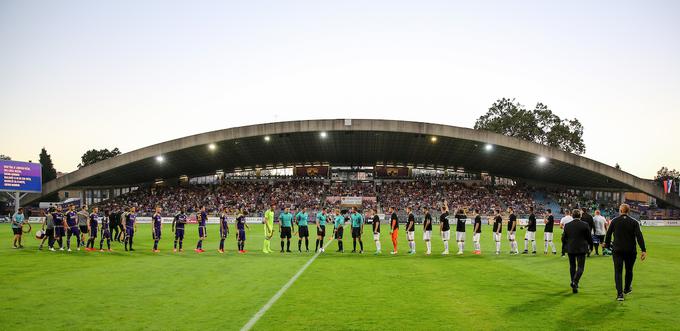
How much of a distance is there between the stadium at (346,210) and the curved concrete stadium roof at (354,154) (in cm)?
19

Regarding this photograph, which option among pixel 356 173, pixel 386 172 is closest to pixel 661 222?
pixel 386 172

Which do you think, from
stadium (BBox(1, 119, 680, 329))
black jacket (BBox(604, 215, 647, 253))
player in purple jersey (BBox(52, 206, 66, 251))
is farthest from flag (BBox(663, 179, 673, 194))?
player in purple jersey (BBox(52, 206, 66, 251))

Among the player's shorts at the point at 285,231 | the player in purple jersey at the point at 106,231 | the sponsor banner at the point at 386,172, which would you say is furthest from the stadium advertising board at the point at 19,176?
the sponsor banner at the point at 386,172

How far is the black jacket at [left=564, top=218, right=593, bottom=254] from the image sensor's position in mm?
11750

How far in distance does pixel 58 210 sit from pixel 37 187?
3627 centimetres

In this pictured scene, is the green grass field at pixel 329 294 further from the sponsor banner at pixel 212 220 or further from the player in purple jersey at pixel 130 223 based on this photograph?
the sponsor banner at pixel 212 220

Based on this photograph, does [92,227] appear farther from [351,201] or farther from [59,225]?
[351,201]

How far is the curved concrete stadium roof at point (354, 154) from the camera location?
5247 cm

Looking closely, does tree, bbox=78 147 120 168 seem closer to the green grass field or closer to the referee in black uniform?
the green grass field

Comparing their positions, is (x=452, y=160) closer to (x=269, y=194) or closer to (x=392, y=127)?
(x=392, y=127)

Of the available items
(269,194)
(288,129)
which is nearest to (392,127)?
(288,129)

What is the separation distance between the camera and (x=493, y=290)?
1223cm

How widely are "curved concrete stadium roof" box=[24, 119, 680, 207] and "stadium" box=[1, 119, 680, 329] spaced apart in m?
0.19

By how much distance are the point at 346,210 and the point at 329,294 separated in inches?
826
